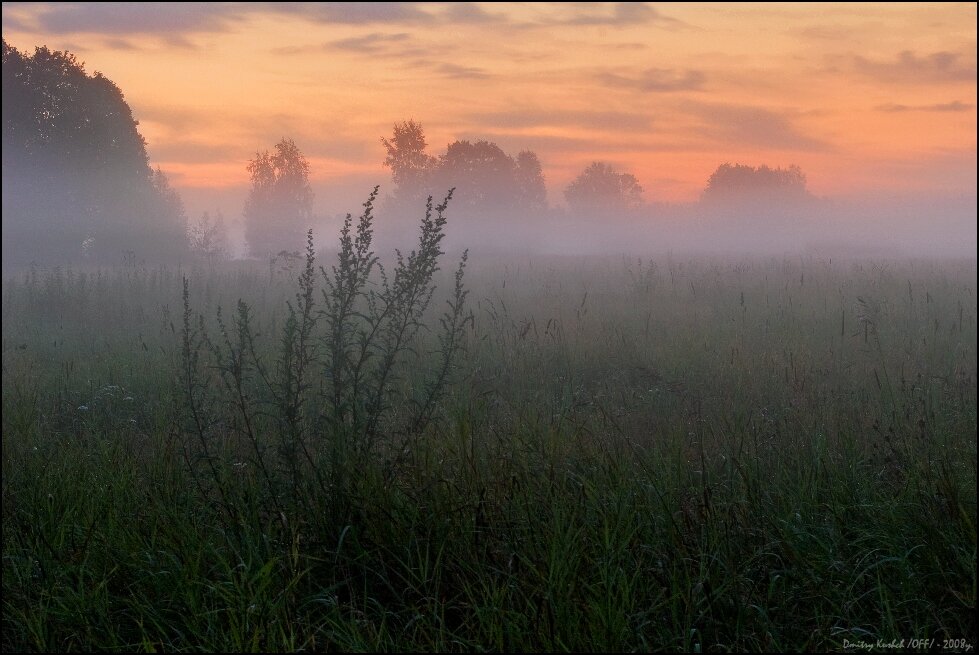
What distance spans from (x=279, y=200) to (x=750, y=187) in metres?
61.7

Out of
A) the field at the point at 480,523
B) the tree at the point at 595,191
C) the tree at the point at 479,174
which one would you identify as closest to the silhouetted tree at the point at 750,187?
the tree at the point at 595,191

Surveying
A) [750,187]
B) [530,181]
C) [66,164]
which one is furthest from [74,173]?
[750,187]

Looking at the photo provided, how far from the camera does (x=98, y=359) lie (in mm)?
7352

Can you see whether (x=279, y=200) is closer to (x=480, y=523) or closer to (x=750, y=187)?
(x=480, y=523)

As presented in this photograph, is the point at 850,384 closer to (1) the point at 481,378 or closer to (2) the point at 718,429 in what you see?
(2) the point at 718,429

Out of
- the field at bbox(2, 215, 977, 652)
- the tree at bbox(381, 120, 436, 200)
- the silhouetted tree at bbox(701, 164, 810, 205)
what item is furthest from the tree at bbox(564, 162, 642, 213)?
the field at bbox(2, 215, 977, 652)

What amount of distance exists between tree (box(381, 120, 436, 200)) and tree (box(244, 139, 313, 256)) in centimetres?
706

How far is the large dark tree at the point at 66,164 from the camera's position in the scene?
81.6ft

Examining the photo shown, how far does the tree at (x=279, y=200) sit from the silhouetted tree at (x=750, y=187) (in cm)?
5614

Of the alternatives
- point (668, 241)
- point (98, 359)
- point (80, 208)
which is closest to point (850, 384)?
point (98, 359)

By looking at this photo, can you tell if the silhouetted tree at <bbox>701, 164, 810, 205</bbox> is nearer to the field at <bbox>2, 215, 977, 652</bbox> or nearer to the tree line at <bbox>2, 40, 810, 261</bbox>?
the tree line at <bbox>2, 40, 810, 261</bbox>

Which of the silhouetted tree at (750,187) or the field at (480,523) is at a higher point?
the silhouetted tree at (750,187)

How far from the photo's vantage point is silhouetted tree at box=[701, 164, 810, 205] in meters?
88.4

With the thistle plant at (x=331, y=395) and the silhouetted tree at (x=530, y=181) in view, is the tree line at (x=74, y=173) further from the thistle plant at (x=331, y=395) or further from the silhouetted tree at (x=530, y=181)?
the silhouetted tree at (x=530, y=181)
